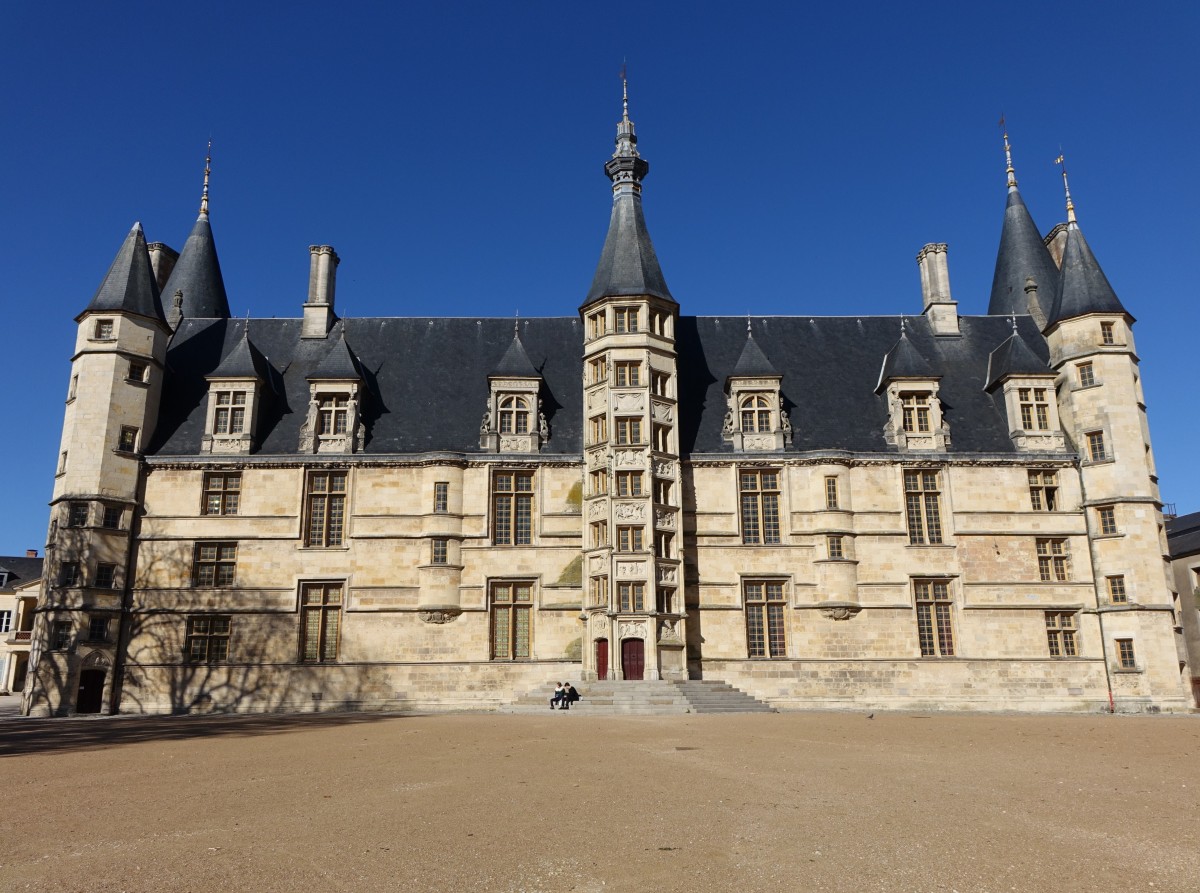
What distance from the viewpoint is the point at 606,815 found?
9070 millimetres

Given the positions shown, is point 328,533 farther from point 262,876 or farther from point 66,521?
point 262,876

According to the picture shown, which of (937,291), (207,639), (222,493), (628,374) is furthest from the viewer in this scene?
(937,291)

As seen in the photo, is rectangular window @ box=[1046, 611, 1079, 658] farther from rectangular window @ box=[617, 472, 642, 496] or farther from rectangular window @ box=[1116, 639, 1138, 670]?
rectangular window @ box=[617, 472, 642, 496]

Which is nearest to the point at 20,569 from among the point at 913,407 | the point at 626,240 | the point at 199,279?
the point at 199,279

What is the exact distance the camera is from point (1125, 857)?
7.38 m

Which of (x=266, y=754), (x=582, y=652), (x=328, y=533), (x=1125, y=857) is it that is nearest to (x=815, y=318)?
(x=582, y=652)

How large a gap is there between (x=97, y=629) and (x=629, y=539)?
1652 cm

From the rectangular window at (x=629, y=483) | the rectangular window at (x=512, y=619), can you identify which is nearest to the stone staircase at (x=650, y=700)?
the rectangular window at (x=512, y=619)

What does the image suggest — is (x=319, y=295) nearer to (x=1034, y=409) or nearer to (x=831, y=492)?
(x=831, y=492)

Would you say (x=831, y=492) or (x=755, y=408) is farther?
(x=755, y=408)

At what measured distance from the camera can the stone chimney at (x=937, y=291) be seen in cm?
3444

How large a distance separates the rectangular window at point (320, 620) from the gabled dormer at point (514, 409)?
682 centimetres

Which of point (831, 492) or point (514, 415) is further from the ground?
point (514, 415)

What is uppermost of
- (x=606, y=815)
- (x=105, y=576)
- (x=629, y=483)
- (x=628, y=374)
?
(x=628, y=374)
